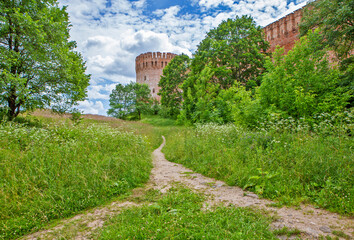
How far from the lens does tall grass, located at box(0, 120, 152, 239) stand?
336 cm

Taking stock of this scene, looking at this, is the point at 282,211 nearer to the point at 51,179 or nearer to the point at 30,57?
A: the point at 51,179

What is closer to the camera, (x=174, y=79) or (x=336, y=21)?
(x=336, y=21)

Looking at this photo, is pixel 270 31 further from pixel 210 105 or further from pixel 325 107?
pixel 325 107

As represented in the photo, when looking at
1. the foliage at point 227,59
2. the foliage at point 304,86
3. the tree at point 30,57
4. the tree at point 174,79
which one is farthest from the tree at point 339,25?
the tree at point 174,79

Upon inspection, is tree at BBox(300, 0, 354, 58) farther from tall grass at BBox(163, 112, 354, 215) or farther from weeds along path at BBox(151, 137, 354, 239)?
weeds along path at BBox(151, 137, 354, 239)

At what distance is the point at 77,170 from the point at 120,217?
80.5 inches

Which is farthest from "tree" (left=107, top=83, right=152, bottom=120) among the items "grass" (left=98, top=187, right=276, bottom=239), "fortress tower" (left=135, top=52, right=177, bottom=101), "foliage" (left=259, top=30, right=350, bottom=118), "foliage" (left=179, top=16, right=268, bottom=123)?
"grass" (left=98, top=187, right=276, bottom=239)

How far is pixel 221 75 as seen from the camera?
802 inches

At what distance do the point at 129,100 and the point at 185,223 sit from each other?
146 feet

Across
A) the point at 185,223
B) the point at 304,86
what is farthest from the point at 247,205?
the point at 304,86

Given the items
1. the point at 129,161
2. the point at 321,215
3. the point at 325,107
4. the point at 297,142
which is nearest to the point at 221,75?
the point at 325,107

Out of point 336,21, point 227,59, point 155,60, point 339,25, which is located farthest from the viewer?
point 155,60

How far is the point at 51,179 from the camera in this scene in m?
4.10

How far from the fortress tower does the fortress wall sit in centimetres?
3013
